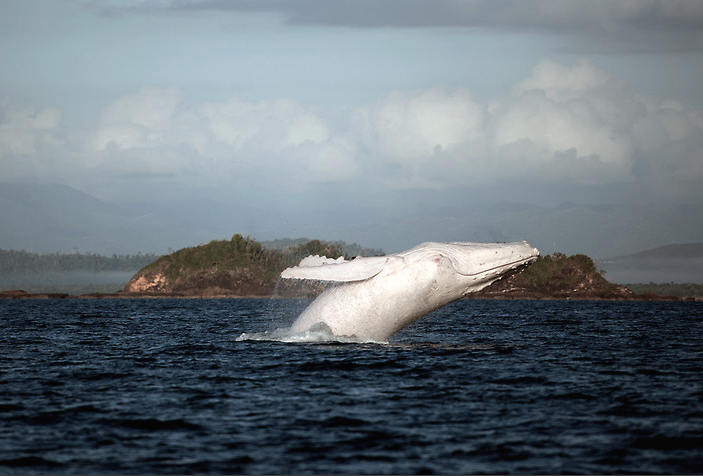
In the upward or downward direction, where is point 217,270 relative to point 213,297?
upward

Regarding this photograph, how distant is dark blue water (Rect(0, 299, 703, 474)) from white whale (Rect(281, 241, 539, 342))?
114 cm

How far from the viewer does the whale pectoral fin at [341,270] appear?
21312mm

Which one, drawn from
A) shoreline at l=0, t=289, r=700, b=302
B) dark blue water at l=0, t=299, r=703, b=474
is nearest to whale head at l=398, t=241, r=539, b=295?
dark blue water at l=0, t=299, r=703, b=474

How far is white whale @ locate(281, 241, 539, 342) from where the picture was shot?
22031 millimetres

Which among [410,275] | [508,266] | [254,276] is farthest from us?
[254,276]

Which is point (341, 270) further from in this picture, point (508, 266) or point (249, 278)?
point (249, 278)

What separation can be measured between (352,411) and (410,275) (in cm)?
684

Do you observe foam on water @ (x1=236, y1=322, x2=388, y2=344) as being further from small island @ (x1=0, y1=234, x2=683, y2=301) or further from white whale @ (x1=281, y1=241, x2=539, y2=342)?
small island @ (x1=0, y1=234, x2=683, y2=301)

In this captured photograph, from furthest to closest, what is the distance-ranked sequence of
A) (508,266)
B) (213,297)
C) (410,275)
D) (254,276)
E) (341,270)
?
(254,276) → (213,297) → (410,275) → (508,266) → (341,270)

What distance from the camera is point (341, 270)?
2148 cm

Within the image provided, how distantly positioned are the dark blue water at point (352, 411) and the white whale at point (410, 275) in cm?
114

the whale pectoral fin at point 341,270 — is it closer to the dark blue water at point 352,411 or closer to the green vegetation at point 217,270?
the dark blue water at point 352,411

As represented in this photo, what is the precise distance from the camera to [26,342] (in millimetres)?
33812

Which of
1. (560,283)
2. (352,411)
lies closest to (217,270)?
(560,283)
